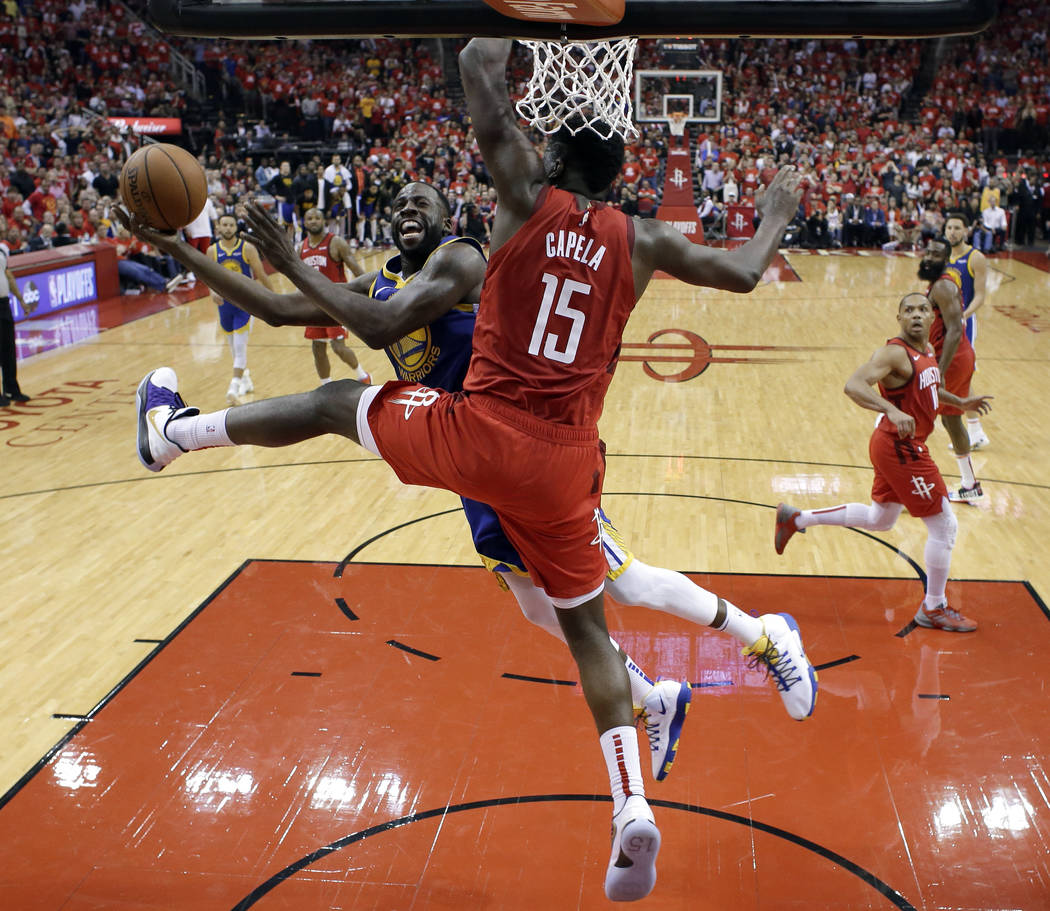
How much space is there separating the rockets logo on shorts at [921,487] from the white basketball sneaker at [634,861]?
270 cm

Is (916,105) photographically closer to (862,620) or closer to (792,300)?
(792,300)

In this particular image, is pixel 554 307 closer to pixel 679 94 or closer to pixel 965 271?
pixel 965 271

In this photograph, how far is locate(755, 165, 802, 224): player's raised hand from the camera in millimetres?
3359

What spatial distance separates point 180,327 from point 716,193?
12803mm

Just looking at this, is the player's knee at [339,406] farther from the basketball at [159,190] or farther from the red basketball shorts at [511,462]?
the basketball at [159,190]

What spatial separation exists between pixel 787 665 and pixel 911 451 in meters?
1.72

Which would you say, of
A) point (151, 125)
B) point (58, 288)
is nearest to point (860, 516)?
point (58, 288)

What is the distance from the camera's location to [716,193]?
2239 centimetres

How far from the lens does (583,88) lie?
3.24 m

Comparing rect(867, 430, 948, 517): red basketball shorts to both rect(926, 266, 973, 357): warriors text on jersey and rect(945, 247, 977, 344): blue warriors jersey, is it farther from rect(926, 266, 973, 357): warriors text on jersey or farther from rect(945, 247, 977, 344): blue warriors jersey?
rect(945, 247, 977, 344): blue warriors jersey

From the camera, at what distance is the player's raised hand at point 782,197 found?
336 cm

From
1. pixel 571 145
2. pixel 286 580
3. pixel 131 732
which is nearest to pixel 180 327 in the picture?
pixel 286 580

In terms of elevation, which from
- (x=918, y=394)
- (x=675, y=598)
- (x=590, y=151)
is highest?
(x=590, y=151)

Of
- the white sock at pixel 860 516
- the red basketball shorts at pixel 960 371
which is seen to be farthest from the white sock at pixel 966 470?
the white sock at pixel 860 516
